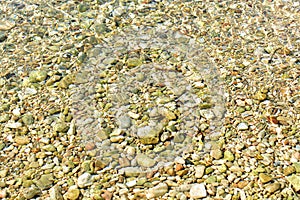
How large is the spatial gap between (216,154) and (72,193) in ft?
2.46

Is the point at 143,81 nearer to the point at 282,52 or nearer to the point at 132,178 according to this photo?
the point at 132,178

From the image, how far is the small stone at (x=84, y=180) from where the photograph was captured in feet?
7.25

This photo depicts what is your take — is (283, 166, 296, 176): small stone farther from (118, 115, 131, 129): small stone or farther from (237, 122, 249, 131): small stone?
(118, 115, 131, 129): small stone

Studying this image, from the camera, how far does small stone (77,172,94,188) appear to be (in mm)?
2209

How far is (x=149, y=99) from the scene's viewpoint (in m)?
2.63

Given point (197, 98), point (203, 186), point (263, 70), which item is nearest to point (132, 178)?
point (203, 186)

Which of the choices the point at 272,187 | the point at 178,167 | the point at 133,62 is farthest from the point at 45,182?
the point at 272,187

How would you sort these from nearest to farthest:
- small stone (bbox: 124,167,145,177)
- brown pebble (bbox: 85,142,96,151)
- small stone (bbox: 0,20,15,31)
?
1. small stone (bbox: 124,167,145,177)
2. brown pebble (bbox: 85,142,96,151)
3. small stone (bbox: 0,20,15,31)

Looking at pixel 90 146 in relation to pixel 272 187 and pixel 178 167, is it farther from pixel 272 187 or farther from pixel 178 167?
pixel 272 187

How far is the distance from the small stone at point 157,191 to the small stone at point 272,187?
49cm

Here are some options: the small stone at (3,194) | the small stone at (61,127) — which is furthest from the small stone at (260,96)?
the small stone at (3,194)

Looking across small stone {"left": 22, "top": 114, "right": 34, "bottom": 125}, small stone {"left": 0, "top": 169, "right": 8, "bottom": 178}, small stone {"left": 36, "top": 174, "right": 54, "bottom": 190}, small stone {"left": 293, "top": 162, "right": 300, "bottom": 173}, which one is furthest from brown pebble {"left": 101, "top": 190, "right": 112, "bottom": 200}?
small stone {"left": 293, "top": 162, "right": 300, "bottom": 173}

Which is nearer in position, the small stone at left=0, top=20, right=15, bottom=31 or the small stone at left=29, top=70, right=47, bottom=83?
the small stone at left=29, top=70, right=47, bottom=83

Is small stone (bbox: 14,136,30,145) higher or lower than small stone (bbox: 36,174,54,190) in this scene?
higher
